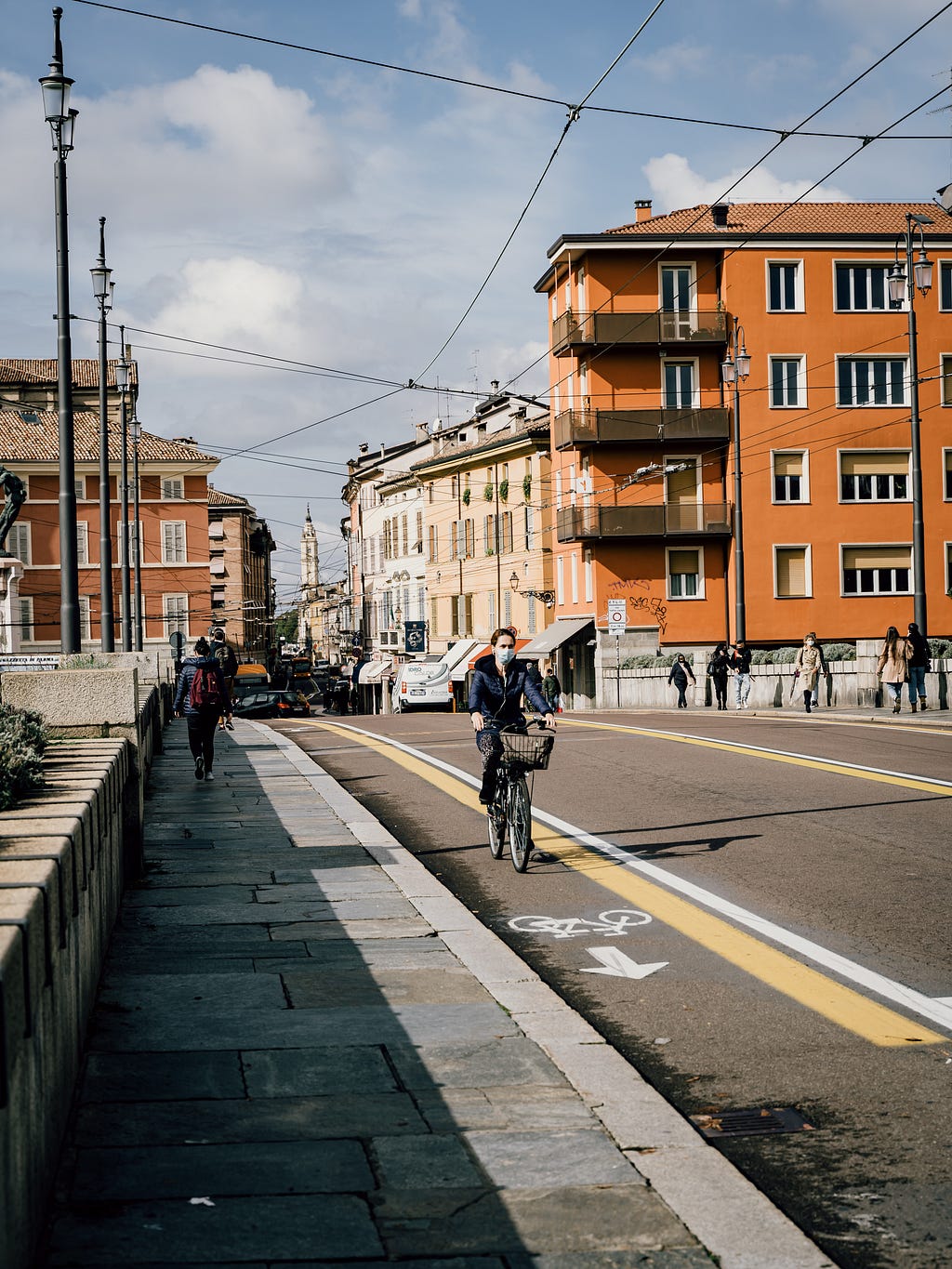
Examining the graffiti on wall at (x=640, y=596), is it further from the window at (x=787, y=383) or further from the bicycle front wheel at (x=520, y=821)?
the bicycle front wheel at (x=520, y=821)

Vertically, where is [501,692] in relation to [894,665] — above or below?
above

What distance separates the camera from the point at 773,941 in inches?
303

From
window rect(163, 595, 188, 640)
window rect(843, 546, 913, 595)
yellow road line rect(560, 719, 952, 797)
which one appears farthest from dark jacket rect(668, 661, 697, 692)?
window rect(163, 595, 188, 640)

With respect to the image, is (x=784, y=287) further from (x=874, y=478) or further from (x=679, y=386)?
Result: (x=874, y=478)

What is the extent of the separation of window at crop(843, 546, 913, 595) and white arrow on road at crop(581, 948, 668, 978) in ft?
151

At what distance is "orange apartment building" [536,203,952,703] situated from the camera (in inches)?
2025

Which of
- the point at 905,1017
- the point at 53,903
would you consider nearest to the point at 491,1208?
the point at 53,903

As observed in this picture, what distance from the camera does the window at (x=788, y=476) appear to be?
170 ft

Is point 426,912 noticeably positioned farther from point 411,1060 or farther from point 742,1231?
point 742,1231

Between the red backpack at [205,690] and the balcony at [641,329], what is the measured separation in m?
35.2

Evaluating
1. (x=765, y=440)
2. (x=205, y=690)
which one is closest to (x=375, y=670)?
(x=765, y=440)

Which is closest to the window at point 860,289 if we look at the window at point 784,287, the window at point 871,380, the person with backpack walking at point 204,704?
the window at point 784,287

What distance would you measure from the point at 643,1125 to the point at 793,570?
4856 cm

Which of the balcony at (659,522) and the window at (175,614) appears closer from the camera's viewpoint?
the balcony at (659,522)
